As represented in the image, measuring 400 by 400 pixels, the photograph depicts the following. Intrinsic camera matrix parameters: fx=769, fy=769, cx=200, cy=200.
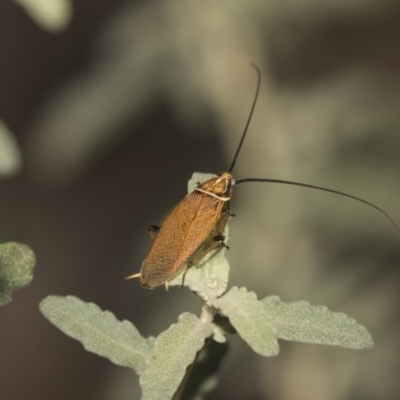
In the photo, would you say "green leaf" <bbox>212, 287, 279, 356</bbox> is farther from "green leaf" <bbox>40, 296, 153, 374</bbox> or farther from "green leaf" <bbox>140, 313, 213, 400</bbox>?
"green leaf" <bbox>40, 296, 153, 374</bbox>

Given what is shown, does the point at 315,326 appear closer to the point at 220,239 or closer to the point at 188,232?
the point at 220,239

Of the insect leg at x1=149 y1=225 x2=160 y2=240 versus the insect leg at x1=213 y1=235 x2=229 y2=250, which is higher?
the insect leg at x1=213 y1=235 x2=229 y2=250

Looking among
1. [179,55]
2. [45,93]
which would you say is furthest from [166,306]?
[45,93]

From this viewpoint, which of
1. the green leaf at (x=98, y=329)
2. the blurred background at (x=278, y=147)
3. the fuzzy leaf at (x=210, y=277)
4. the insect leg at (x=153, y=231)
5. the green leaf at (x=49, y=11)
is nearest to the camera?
the fuzzy leaf at (x=210, y=277)

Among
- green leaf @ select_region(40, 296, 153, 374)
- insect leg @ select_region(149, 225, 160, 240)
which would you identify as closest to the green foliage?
green leaf @ select_region(40, 296, 153, 374)

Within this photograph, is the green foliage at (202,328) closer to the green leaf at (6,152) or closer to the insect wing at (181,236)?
the insect wing at (181,236)

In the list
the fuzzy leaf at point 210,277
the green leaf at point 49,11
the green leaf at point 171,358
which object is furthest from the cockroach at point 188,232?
the green leaf at point 49,11

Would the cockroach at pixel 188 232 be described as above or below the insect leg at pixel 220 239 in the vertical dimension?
below

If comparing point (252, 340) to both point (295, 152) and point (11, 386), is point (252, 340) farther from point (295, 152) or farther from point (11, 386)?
point (11, 386)
